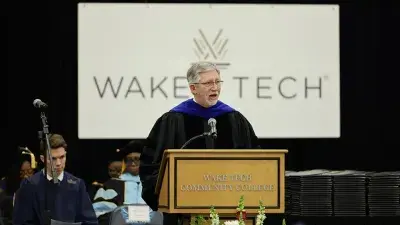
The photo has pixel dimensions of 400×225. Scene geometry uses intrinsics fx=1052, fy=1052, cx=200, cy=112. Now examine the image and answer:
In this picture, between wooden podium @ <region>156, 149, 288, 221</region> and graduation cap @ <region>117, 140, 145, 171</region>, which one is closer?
wooden podium @ <region>156, 149, 288, 221</region>

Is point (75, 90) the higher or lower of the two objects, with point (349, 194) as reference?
higher

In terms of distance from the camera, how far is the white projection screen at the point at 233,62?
36.7 ft

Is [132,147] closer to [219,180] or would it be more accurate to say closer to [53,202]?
[53,202]

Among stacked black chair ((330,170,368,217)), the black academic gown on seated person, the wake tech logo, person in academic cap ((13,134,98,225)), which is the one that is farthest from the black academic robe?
the wake tech logo

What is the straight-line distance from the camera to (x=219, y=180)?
558 cm

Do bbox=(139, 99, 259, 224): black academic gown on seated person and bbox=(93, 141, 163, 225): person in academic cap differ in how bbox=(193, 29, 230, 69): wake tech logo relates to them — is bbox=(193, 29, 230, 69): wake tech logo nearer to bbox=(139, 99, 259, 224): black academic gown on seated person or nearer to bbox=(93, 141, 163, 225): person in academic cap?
bbox=(93, 141, 163, 225): person in academic cap

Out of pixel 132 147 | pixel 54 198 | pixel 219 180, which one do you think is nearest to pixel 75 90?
pixel 132 147

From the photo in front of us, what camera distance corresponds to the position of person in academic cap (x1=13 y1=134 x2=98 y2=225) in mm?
8070

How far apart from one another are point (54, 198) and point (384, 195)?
8.40ft

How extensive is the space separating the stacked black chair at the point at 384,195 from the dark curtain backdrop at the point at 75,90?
3549 mm

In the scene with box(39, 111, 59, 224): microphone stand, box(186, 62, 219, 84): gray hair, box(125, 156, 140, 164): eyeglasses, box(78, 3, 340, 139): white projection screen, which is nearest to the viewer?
box(186, 62, 219, 84): gray hair

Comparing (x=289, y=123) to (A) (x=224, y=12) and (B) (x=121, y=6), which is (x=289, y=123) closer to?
(A) (x=224, y=12)

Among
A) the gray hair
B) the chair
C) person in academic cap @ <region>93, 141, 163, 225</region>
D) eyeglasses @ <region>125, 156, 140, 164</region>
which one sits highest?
the gray hair

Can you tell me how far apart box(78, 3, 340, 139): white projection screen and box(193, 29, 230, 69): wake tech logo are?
11mm
